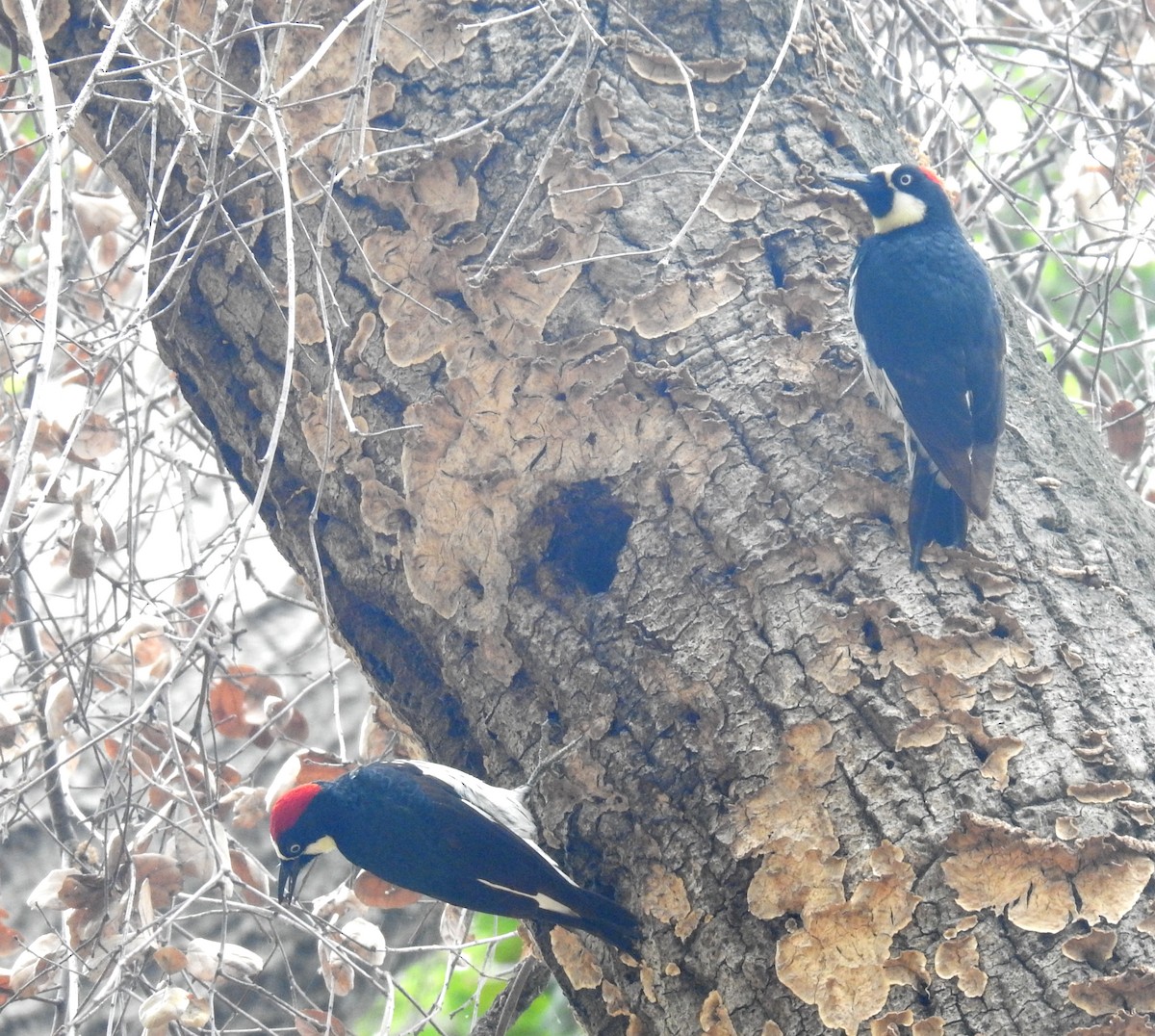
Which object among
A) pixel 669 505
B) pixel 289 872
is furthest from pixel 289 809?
pixel 669 505

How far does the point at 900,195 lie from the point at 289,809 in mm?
1908

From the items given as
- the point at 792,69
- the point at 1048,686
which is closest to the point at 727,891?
the point at 1048,686

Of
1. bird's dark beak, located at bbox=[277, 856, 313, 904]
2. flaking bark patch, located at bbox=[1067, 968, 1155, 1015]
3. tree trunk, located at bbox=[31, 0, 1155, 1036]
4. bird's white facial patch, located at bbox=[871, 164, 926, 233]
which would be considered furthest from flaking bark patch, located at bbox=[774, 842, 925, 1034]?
bird's dark beak, located at bbox=[277, 856, 313, 904]

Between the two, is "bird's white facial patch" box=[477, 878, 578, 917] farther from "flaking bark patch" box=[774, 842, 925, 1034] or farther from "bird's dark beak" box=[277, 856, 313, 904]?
"bird's dark beak" box=[277, 856, 313, 904]

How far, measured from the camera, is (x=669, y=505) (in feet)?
7.21

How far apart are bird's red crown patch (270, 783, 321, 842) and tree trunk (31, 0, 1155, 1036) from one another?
23 cm

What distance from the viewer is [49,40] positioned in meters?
2.68

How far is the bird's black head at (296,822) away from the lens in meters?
2.80

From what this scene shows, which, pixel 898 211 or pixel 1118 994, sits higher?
pixel 898 211

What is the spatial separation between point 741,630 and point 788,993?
557mm

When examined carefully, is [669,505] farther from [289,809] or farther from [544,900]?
[289,809]

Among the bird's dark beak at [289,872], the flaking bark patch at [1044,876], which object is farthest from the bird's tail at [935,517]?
the bird's dark beak at [289,872]

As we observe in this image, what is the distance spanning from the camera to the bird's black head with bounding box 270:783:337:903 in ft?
9.18

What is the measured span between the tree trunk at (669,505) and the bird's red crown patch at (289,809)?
23 cm
